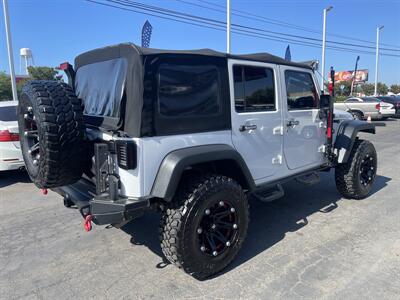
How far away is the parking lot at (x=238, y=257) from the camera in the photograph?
284 centimetres

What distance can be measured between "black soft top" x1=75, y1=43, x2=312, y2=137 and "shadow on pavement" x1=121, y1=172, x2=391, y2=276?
4.97ft

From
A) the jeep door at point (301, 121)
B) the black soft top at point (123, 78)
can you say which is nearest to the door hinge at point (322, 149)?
the jeep door at point (301, 121)

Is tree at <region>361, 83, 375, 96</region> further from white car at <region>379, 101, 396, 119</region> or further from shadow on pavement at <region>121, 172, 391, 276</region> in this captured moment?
shadow on pavement at <region>121, 172, 391, 276</region>

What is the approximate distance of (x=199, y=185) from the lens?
2.90 m

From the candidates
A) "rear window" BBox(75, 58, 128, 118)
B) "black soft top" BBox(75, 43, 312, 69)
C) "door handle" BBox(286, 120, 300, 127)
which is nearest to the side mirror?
"black soft top" BBox(75, 43, 312, 69)

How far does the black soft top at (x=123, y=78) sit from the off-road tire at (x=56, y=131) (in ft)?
1.04

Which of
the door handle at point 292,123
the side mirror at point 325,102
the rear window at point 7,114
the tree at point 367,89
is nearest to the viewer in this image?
the door handle at point 292,123

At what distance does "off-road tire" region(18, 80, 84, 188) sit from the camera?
8.67 feet

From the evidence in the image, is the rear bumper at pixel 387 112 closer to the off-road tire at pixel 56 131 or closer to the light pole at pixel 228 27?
the light pole at pixel 228 27

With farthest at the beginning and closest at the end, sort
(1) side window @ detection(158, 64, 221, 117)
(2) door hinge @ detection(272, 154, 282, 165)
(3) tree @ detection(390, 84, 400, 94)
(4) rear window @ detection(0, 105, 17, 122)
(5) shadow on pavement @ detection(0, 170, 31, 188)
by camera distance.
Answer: (3) tree @ detection(390, 84, 400, 94)
(5) shadow on pavement @ detection(0, 170, 31, 188)
(4) rear window @ detection(0, 105, 17, 122)
(2) door hinge @ detection(272, 154, 282, 165)
(1) side window @ detection(158, 64, 221, 117)

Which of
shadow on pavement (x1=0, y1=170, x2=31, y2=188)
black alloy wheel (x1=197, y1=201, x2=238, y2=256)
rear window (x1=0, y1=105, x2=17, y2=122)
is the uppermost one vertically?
rear window (x1=0, y1=105, x2=17, y2=122)

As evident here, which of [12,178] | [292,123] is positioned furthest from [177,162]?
[12,178]

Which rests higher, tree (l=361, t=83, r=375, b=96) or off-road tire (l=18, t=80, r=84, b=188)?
tree (l=361, t=83, r=375, b=96)

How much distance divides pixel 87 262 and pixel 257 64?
9.06 ft
